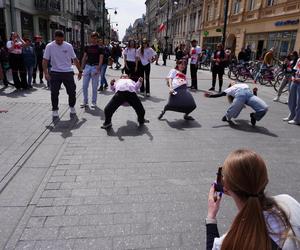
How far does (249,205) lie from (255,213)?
1.6 inches

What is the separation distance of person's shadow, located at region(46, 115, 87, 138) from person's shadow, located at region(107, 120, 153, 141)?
30.0 inches

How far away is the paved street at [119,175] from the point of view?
2.93 m

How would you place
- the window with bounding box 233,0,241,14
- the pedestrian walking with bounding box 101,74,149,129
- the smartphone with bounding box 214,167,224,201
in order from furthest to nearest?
1. the window with bounding box 233,0,241,14
2. the pedestrian walking with bounding box 101,74,149,129
3. the smartphone with bounding box 214,167,224,201

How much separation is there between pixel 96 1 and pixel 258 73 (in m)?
75.0

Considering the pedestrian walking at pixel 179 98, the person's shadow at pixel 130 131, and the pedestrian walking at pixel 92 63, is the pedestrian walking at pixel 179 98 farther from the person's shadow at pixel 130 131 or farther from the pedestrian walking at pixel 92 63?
the pedestrian walking at pixel 92 63

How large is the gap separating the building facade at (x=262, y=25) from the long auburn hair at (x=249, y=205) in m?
21.4

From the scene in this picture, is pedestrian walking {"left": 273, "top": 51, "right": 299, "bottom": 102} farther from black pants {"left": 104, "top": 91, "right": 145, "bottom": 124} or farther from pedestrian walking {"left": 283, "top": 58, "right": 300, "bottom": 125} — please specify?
black pants {"left": 104, "top": 91, "right": 145, "bottom": 124}

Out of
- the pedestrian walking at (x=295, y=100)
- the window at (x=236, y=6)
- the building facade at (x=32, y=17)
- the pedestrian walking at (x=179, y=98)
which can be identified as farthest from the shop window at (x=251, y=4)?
the pedestrian walking at (x=179, y=98)

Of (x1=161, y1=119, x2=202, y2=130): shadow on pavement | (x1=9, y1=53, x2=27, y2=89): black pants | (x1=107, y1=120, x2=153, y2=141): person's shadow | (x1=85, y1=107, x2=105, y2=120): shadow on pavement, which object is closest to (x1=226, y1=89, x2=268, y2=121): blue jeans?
(x1=161, y1=119, x2=202, y2=130): shadow on pavement

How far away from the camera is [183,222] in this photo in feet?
10.2

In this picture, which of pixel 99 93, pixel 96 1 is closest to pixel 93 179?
pixel 99 93

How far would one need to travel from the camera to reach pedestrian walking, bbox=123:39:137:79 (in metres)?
10.4

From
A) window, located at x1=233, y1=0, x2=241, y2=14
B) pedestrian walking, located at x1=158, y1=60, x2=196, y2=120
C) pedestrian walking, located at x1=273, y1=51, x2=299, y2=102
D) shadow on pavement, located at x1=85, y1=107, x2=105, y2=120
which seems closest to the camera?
pedestrian walking, located at x1=158, y1=60, x2=196, y2=120

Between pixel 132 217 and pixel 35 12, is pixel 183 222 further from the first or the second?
pixel 35 12
